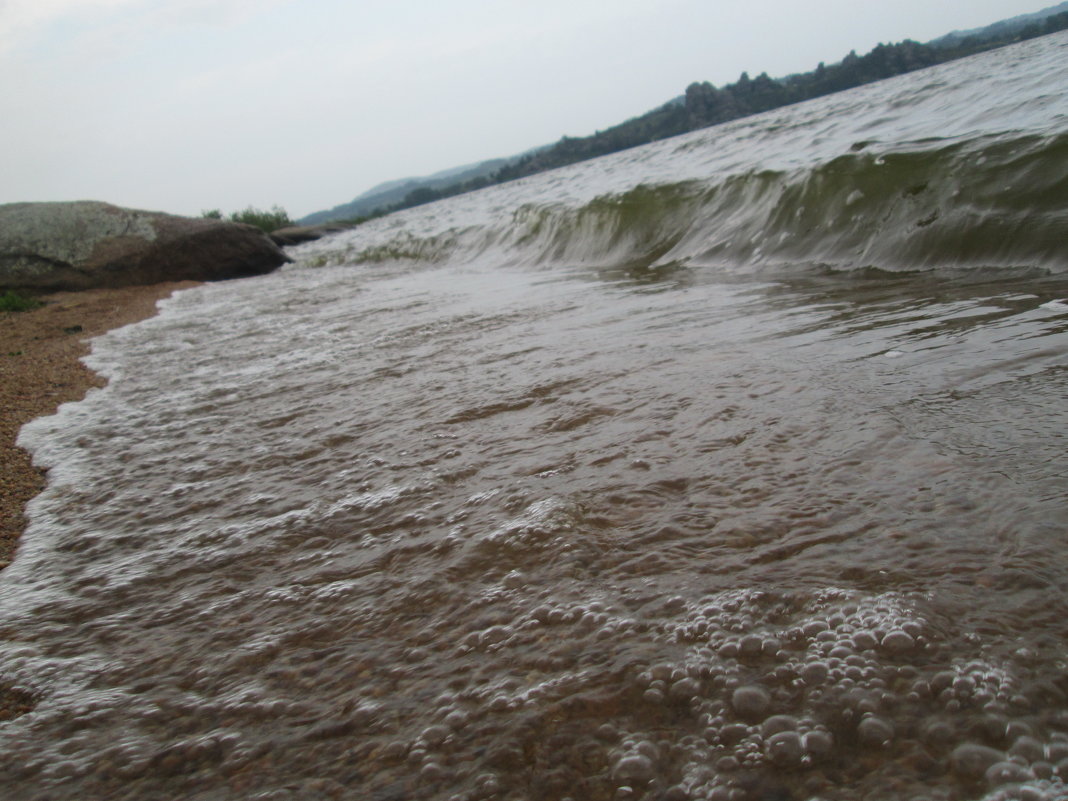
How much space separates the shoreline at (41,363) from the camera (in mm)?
2248


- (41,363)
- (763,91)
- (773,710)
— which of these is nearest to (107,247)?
(41,363)

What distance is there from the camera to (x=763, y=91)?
58.8 metres

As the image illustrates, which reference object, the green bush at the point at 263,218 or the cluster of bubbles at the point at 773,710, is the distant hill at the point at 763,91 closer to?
the green bush at the point at 263,218

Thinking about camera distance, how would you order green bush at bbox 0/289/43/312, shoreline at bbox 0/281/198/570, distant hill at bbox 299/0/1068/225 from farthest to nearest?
distant hill at bbox 299/0/1068/225 → green bush at bbox 0/289/43/312 → shoreline at bbox 0/281/198/570

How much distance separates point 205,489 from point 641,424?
4.45 ft

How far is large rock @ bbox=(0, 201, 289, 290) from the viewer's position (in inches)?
404

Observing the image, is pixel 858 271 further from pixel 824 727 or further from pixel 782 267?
pixel 824 727

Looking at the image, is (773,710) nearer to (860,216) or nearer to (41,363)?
(860,216)

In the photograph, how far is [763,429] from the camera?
189 cm

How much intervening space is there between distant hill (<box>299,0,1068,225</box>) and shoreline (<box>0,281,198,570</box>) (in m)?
34.6

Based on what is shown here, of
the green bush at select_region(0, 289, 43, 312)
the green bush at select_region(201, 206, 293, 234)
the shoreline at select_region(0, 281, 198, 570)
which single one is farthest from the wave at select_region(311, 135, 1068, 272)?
the green bush at select_region(201, 206, 293, 234)

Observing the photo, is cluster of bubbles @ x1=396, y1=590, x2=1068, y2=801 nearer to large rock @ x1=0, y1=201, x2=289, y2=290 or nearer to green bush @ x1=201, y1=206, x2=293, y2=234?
large rock @ x1=0, y1=201, x2=289, y2=290

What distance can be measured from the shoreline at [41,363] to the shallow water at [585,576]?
0.10m

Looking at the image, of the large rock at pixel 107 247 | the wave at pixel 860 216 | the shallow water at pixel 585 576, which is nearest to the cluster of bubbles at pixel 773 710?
the shallow water at pixel 585 576
